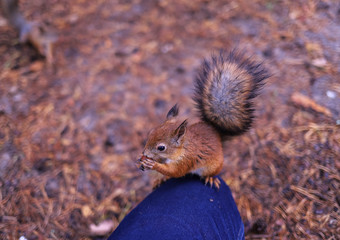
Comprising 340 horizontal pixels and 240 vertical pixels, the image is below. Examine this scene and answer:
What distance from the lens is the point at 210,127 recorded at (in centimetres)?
148

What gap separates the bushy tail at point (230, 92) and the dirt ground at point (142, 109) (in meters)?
0.50

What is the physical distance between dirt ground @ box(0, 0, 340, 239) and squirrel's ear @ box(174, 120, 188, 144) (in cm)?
57

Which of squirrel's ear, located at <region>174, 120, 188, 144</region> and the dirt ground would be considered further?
the dirt ground

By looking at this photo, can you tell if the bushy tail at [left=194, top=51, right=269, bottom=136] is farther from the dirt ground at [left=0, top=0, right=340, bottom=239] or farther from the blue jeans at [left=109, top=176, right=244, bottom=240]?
the dirt ground at [left=0, top=0, right=340, bottom=239]

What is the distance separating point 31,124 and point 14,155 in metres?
0.28

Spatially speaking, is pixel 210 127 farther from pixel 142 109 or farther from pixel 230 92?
pixel 142 109

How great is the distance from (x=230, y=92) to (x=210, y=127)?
0.74 ft

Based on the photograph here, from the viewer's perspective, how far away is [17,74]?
7.34 feet

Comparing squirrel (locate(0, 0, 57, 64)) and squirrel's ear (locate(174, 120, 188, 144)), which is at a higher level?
squirrel (locate(0, 0, 57, 64))

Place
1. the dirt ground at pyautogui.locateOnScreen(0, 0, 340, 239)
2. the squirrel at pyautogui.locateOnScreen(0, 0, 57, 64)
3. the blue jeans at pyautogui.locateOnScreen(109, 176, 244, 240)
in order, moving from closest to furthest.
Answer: the blue jeans at pyautogui.locateOnScreen(109, 176, 244, 240) → the dirt ground at pyautogui.locateOnScreen(0, 0, 340, 239) → the squirrel at pyautogui.locateOnScreen(0, 0, 57, 64)

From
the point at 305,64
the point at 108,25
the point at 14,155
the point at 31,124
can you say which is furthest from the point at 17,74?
the point at 305,64

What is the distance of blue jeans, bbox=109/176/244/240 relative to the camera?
108 cm

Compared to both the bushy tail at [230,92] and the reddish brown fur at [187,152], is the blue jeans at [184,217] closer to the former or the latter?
the reddish brown fur at [187,152]

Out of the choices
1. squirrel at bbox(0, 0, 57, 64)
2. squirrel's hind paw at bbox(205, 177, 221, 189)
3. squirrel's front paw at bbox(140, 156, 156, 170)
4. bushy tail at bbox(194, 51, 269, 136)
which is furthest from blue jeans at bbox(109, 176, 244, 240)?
squirrel at bbox(0, 0, 57, 64)
